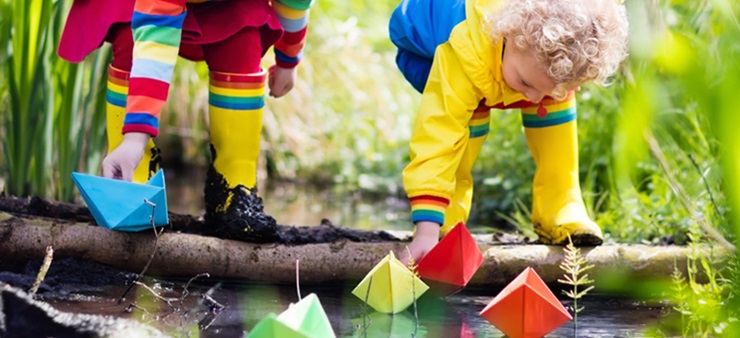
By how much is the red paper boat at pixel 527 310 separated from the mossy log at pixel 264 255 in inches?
16.0

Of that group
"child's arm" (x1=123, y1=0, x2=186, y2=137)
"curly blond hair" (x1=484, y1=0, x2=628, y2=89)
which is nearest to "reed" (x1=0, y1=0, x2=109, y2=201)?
"child's arm" (x1=123, y1=0, x2=186, y2=137)

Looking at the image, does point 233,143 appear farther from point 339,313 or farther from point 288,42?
point 339,313

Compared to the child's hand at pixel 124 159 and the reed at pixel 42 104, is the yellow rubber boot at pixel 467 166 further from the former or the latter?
the reed at pixel 42 104

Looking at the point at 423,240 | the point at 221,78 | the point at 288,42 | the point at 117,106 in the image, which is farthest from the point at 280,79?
the point at 423,240

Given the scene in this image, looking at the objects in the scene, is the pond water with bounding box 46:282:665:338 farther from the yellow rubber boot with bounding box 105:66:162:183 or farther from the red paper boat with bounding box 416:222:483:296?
the yellow rubber boot with bounding box 105:66:162:183

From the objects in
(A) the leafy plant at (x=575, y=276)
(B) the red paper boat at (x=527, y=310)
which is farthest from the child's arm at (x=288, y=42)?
(B) the red paper boat at (x=527, y=310)

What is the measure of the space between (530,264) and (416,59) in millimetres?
780

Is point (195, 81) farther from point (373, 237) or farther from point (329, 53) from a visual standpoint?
point (373, 237)

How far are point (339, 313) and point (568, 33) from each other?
880 millimetres

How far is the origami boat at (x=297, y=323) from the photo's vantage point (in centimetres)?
147

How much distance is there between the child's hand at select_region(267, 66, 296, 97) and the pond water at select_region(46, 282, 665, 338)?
31.4 inches

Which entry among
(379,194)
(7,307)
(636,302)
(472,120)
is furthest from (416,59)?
(379,194)

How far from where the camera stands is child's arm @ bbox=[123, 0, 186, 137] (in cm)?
233

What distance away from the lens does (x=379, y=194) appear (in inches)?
210
